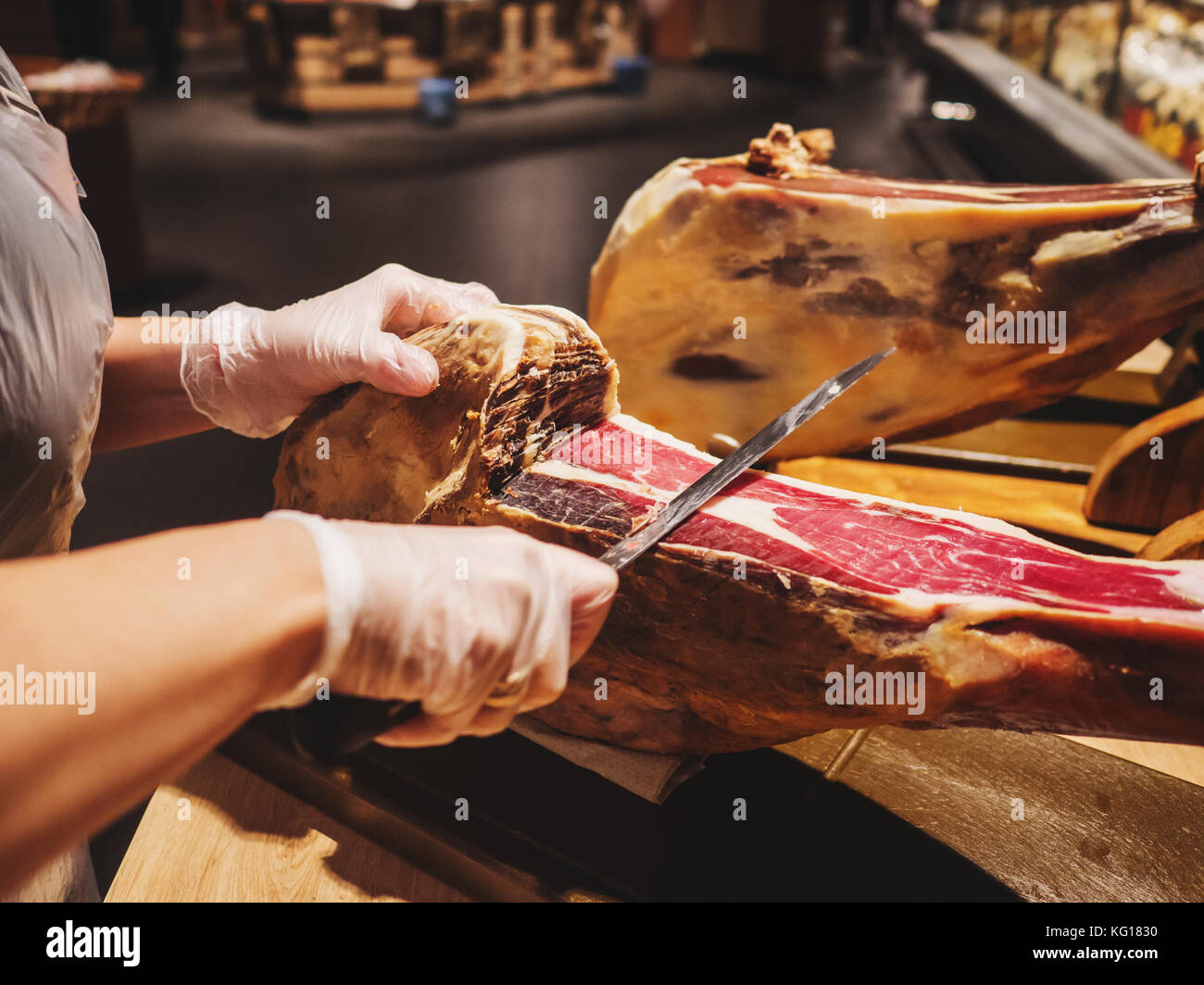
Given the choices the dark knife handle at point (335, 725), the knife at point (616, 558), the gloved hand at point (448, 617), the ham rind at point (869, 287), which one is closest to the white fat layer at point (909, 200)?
the ham rind at point (869, 287)

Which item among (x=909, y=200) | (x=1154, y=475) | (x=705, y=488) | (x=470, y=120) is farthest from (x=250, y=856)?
(x=470, y=120)

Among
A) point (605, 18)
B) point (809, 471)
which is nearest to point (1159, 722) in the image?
point (809, 471)

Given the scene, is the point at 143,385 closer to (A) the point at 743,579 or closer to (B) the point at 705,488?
(B) the point at 705,488

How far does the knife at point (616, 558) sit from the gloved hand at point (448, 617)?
17mm

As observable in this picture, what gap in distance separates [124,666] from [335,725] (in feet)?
0.96

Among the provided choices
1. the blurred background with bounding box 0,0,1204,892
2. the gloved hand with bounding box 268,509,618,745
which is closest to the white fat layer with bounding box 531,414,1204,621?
the gloved hand with bounding box 268,509,618,745

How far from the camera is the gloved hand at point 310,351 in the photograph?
170cm

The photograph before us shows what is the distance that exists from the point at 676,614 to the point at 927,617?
388 mm

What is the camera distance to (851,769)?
1867 millimetres

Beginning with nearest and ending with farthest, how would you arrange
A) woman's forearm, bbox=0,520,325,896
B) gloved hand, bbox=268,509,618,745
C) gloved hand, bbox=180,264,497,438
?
woman's forearm, bbox=0,520,325,896, gloved hand, bbox=268,509,618,745, gloved hand, bbox=180,264,497,438

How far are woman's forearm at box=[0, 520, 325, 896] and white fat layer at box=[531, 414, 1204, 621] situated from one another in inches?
28.9

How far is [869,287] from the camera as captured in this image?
234cm

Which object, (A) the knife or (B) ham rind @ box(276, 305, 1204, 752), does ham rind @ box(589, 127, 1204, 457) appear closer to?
(A) the knife

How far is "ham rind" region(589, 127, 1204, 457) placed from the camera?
219cm
